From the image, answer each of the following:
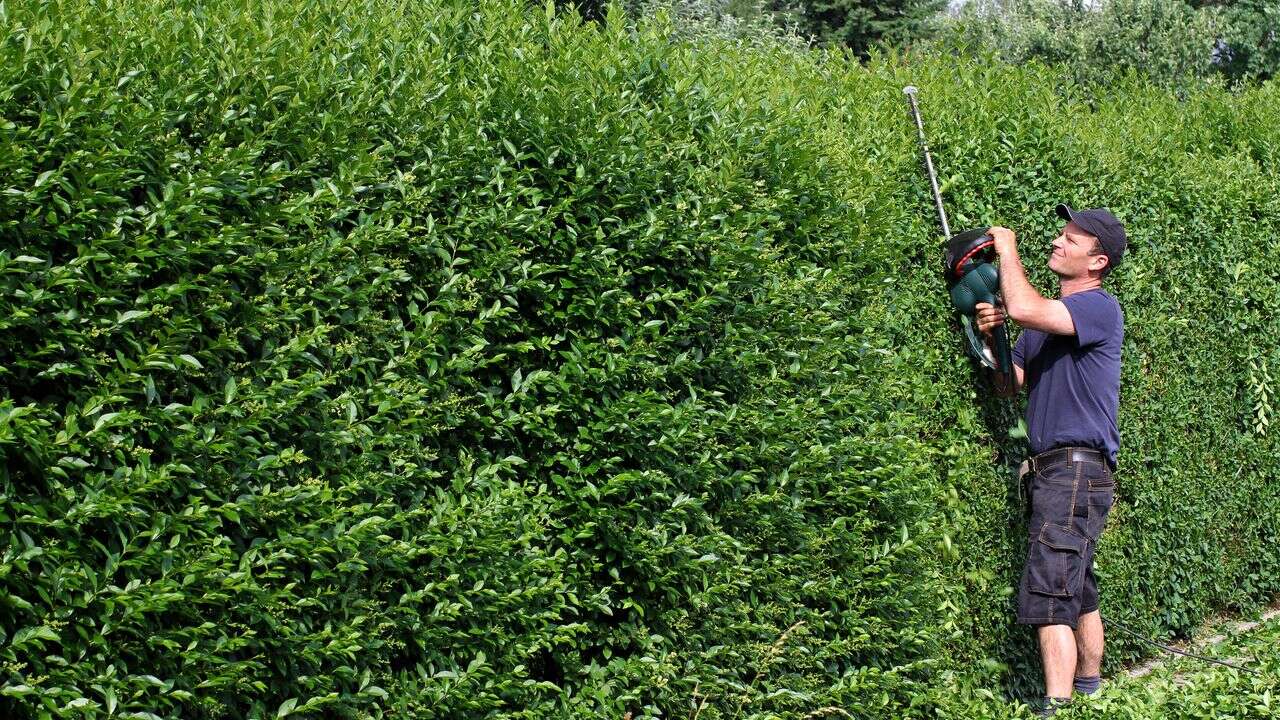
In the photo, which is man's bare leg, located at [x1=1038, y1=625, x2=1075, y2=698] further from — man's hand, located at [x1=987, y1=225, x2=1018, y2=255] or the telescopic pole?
the telescopic pole

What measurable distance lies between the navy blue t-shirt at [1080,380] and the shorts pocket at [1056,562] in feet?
1.29

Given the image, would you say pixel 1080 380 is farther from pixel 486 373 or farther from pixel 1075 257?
pixel 486 373

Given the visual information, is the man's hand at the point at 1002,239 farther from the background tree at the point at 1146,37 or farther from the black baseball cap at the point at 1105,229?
the background tree at the point at 1146,37

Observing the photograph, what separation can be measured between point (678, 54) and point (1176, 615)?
476cm

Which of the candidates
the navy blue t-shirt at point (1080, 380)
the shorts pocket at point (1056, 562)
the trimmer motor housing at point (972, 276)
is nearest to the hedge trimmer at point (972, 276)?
the trimmer motor housing at point (972, 276)

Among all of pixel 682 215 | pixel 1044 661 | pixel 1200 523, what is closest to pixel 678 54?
pixel 682 215

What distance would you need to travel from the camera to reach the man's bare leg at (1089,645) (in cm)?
582

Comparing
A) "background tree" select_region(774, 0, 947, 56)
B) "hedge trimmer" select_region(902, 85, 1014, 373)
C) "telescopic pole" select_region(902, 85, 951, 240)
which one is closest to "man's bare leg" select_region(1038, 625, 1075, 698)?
"hedge trimmer" select_region(902, 85, 1014, 373)

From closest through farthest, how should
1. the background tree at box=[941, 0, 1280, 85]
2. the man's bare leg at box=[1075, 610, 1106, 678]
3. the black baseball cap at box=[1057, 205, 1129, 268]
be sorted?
the black baseball cap at box=[1057, 205, 1129, 268] → the man's bare leg at box=[1075, 610, 1106, 678] → the background tree at box=[941, 0, 1280, 85]

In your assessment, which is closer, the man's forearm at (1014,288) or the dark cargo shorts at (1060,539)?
the man's forearm at (1014,288)

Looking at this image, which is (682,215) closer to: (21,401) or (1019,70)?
(21,401)

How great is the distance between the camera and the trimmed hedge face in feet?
9.44

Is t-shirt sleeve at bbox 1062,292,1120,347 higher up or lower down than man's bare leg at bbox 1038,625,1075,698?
higher up

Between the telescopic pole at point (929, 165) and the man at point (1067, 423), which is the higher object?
the telescopic pole at point (929, 165)
